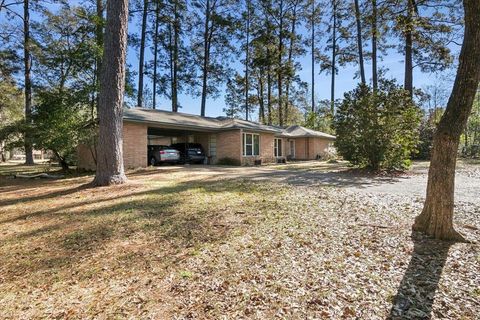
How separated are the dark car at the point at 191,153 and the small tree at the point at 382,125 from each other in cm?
968

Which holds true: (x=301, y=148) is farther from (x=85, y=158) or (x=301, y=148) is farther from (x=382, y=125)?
(x=85, y=158)

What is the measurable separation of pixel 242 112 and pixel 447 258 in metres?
33.2

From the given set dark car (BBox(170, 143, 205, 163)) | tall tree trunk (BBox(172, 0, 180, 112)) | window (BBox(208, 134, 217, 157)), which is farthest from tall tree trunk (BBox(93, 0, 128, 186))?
tall tree trunk (BBox(172, 0, 180, 112))

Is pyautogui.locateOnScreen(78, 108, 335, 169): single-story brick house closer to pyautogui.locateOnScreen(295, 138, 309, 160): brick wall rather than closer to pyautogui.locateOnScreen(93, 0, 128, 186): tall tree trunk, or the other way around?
pyautogui.locateOnScreen(295, 138, 309, 160): brick wall

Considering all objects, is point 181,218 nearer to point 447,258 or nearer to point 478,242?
point 447,258

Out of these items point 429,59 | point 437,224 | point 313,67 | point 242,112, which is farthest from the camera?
point 242,112

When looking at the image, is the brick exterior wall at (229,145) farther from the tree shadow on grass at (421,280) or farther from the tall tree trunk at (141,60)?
the tree shadow on grass at (421,280)

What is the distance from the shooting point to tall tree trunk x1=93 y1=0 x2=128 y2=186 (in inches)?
306

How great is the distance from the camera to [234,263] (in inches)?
123

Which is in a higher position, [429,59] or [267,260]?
[429,59]

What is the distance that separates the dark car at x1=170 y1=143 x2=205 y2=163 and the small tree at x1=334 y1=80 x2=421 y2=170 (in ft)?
31.8

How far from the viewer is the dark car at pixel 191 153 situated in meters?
17.2

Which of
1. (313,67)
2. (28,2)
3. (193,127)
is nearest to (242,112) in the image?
(313,67)

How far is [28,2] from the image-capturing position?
19828 millimetres
